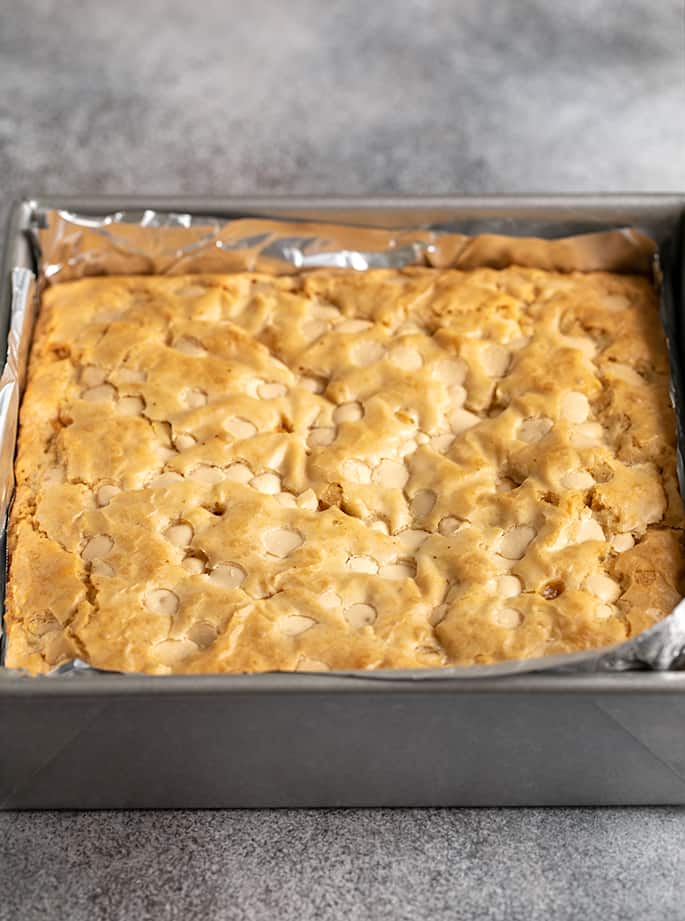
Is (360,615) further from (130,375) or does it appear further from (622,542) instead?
(130,375)

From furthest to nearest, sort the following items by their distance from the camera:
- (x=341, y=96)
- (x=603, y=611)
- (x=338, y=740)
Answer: (x=341, y=96), (x=603, y=611), (x=338, y=740)

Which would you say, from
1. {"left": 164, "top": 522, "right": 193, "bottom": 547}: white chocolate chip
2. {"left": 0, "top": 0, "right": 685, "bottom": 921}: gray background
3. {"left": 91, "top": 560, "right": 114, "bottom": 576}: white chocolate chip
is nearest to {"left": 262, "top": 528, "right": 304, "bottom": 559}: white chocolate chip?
{"left": 164, "top": 522, "right": 193, "bottom": 547}: white chocolate chip

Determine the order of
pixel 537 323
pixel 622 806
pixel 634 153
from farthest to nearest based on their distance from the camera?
1. pixel 634 153
2. pixel 537 323
3. pixel 622 806

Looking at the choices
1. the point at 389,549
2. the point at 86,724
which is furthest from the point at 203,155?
the point at 86,724

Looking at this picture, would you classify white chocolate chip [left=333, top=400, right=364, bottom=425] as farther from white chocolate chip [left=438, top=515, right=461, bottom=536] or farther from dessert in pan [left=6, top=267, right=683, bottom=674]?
white chocolate chip [left=438, top=515, right=461, bottom=536]

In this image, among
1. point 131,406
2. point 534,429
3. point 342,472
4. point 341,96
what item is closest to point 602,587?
point 534,429

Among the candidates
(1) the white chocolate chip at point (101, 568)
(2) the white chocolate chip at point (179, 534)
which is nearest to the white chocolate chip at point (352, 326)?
(2) the white chocolate chip at point (179, 534)

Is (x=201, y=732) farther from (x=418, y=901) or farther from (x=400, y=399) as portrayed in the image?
(x=400, y=399)
